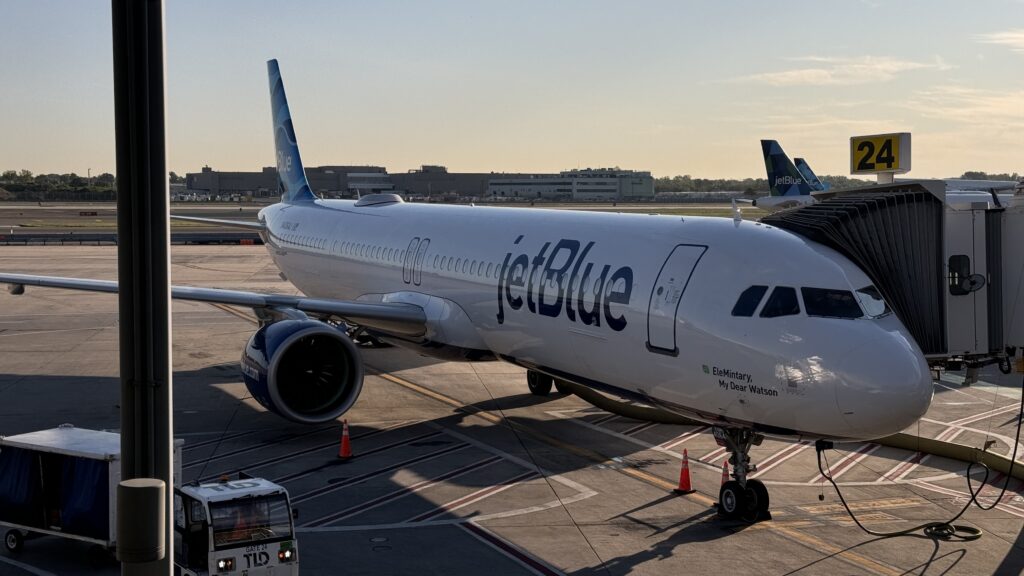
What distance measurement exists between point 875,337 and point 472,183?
174 meters

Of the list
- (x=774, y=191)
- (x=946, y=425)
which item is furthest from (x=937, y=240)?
(x=774, y=191)

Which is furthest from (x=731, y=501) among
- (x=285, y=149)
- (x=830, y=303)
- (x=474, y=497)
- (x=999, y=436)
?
(x=285, y=149)

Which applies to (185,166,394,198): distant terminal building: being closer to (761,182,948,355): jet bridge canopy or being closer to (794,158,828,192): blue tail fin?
(794,158,828,192): blue tail fin

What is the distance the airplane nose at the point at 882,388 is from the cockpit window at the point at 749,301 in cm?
164

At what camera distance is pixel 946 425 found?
21.9 m

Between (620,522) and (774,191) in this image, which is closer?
(620,522)

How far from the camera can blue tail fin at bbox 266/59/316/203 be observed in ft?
119

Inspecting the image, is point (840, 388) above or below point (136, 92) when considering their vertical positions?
below

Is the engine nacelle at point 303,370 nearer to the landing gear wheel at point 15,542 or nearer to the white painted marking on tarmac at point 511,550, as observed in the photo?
the white painted marking on tarmac at point 511,550

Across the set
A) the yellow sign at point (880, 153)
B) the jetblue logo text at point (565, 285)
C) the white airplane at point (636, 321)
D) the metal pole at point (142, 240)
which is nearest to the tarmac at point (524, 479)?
the white airplane at point (636, 321)

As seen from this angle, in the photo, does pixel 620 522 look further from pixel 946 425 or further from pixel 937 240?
pixel 946 425

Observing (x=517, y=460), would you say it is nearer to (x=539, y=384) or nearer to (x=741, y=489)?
(x=741, y=489)

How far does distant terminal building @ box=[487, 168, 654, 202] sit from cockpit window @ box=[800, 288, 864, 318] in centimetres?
16339

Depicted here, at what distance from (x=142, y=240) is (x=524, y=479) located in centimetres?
1198
